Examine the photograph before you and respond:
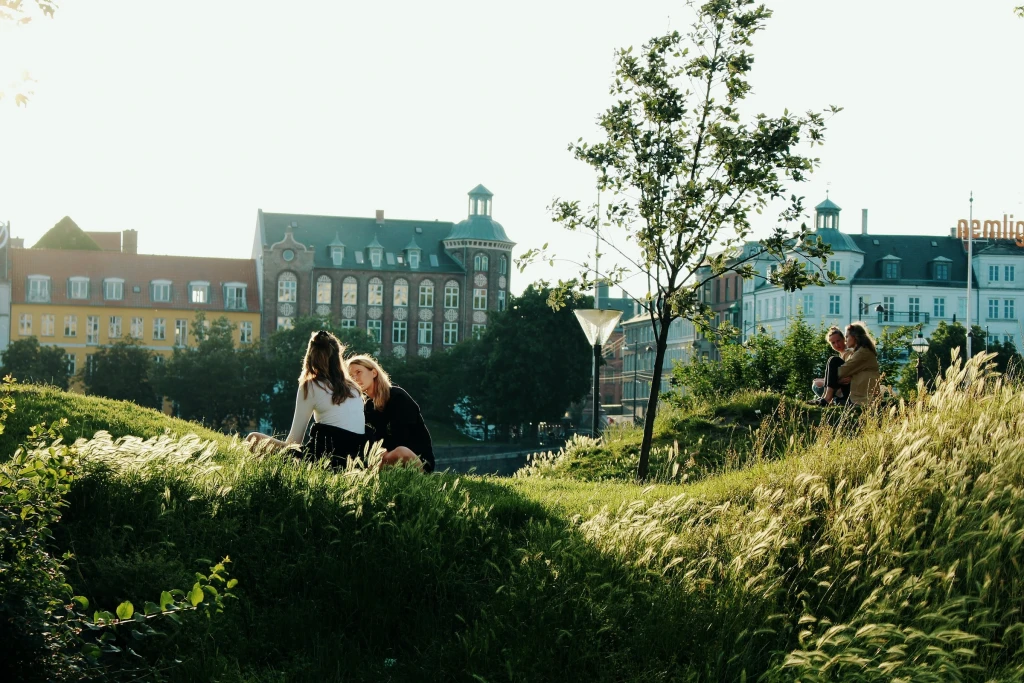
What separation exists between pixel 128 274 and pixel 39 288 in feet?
21.5

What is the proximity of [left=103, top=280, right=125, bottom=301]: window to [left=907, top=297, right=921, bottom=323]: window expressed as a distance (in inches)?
2320

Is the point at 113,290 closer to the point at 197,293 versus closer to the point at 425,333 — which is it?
the point at 197,293

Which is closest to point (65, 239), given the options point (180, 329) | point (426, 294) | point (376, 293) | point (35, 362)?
point (180, 329)

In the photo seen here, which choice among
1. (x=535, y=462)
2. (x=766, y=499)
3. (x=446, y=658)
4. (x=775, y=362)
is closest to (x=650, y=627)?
(x=446, y=658)

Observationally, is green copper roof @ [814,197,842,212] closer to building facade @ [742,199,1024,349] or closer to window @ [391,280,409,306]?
building facade @ [742,199,1024,349]

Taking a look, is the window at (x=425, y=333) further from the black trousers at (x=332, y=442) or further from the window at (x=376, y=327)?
the black trousers at (x=332, y=442)

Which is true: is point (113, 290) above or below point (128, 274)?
below

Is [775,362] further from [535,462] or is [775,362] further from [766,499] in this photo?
[766,499]

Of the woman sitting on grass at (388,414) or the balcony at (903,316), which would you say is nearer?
the woman sitting on grass at (388,414)

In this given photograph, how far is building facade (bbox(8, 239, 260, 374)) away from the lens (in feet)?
322

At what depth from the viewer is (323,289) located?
345ft

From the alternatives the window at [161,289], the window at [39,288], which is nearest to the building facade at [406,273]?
the window at [161,289]

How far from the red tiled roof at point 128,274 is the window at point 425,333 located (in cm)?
1339

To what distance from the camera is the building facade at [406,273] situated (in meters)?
106
